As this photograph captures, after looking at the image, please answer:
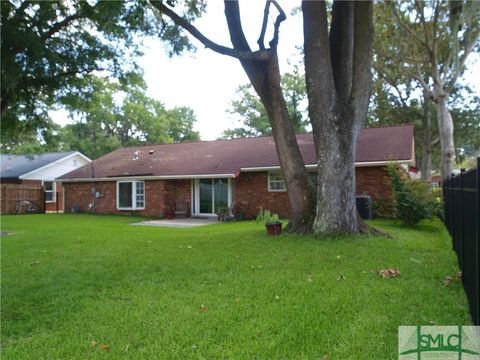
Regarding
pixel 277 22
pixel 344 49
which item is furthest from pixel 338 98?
pixel 277 22

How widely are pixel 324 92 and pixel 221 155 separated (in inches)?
447

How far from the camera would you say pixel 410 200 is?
11.5 meters

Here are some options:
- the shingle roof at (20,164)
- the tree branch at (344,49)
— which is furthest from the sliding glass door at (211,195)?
the shingle roof at (20,164)

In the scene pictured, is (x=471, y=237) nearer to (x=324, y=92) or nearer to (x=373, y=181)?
(x=324, y=92)

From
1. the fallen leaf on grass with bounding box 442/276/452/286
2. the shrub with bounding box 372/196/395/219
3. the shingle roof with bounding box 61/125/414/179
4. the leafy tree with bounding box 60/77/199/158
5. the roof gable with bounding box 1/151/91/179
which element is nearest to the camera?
the fallen leaf on grass with bounding box 442/276/452/286

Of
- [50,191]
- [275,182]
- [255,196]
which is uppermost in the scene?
[275,182]

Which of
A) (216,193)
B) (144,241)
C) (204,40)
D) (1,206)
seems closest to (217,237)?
(144,241)

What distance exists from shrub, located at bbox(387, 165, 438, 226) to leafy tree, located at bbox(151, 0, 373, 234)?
3.52 metres

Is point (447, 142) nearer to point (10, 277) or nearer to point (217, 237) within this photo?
point (217, 237)

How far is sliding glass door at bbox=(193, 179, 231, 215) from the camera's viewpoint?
18125 millimetres

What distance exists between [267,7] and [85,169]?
16956 millimetres

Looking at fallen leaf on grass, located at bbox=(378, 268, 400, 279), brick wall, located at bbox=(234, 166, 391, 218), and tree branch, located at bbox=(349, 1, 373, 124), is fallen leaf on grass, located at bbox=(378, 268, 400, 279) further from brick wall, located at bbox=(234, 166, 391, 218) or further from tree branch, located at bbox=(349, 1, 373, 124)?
brick wall, located at bbox=(234, 166, 391, 218)

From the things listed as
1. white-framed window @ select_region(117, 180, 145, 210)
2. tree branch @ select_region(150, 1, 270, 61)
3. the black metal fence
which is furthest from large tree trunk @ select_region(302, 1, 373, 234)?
white-framed window @ select_region(117, 180, 145, 210)

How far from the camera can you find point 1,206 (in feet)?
74.0
